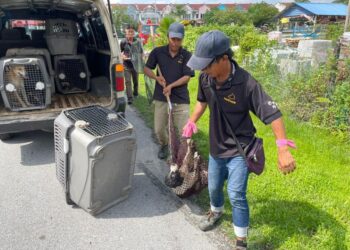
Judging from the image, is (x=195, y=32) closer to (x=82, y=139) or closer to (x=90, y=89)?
(x=90, y=89)

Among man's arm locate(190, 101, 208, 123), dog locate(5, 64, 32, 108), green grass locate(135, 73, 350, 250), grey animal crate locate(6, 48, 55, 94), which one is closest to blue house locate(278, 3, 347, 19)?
green grass locate(135, 73, 350, 250)

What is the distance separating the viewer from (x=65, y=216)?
3.28 m

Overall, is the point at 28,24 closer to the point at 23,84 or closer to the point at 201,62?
the point at 23,84

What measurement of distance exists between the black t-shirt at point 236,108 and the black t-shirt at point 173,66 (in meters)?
1.38

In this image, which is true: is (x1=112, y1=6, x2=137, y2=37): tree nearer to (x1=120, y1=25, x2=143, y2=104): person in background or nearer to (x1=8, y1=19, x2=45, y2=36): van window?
(x1=120, y1=25, x2=143, y2=104): person in background

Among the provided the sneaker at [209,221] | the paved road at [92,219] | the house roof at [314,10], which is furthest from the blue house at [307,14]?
the sneaker at [209,221]

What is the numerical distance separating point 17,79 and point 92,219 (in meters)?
2.41

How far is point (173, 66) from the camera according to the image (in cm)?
409

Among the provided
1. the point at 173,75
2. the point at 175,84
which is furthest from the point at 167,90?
the point at 173,75

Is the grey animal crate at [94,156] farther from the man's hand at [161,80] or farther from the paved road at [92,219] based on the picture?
the man's hand at [161,80]

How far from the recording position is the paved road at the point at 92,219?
9.52ft

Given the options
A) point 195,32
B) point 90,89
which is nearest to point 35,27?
point 90,89

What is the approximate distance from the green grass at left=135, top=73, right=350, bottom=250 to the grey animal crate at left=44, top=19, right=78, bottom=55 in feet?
9.95

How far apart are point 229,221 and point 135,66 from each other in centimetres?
563
